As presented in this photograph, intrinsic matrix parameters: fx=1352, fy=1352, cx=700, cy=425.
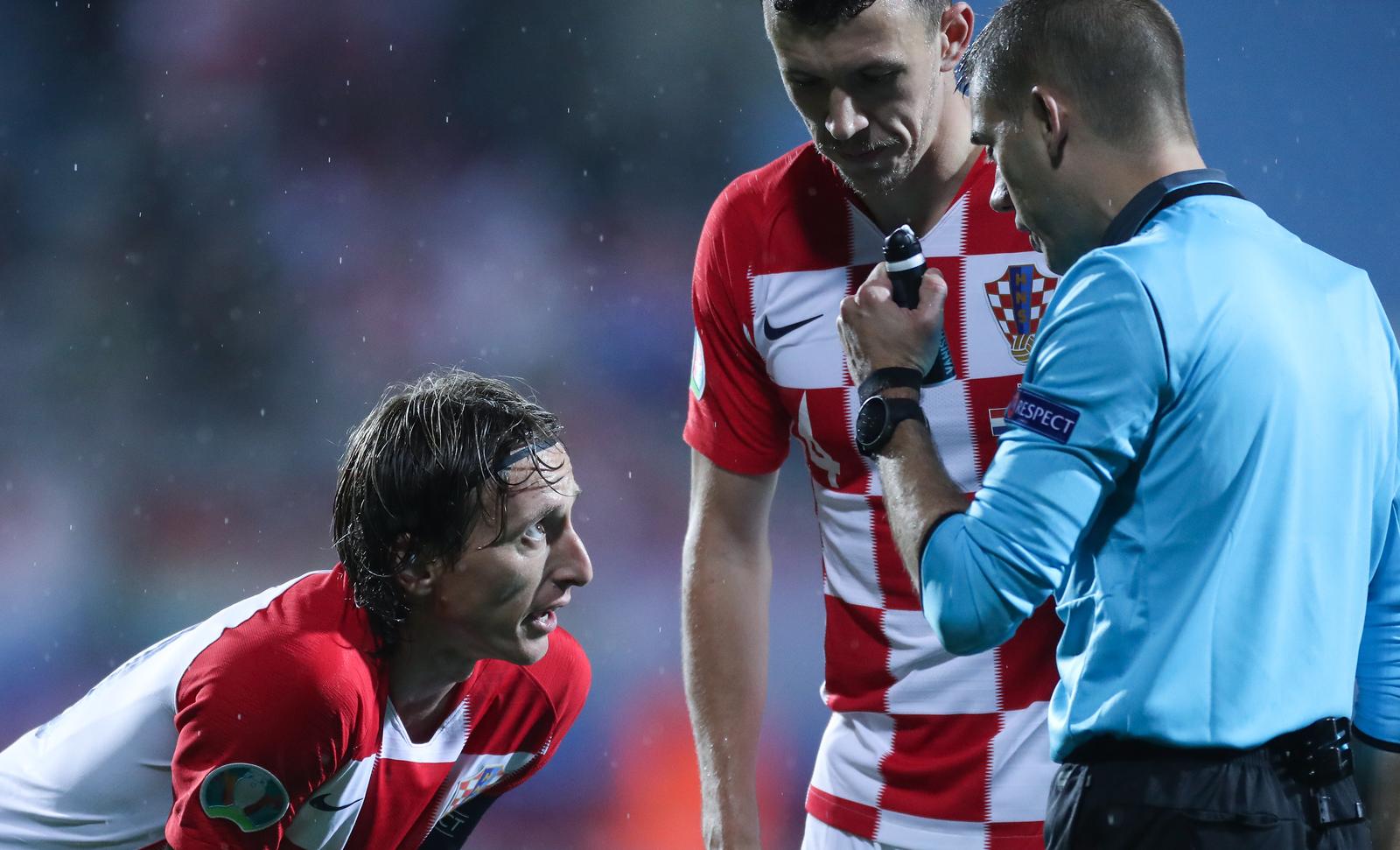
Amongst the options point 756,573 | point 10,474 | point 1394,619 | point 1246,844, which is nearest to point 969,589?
point 1246,844

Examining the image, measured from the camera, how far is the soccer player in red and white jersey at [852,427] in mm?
1844

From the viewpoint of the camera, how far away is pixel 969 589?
123 cm

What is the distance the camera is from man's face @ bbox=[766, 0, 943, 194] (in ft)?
5.90

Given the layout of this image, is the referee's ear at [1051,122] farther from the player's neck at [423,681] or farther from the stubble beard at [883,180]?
the player's neck at [423,681]

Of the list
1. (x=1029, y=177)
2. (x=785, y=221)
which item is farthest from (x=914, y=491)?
(x=785, y=221)

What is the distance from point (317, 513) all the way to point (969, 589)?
4172 millimetres

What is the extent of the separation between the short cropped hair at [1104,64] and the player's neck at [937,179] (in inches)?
19.7

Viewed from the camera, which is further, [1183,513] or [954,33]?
[954,33]

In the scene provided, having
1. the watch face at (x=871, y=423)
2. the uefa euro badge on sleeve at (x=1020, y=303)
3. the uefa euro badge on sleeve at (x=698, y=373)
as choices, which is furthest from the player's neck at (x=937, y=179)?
the watch face at (x=871, y=423)

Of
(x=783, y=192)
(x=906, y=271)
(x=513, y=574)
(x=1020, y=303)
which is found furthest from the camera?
(x=783, y=192)

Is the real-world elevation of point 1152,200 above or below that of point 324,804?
above

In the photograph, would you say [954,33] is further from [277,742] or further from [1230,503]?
[277,742]

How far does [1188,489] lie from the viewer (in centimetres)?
119

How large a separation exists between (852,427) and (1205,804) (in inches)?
32.8
